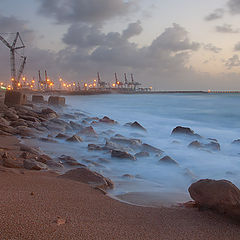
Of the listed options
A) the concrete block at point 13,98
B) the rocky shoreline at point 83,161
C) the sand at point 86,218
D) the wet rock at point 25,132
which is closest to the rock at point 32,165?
the rocky shoreline at point 83,161

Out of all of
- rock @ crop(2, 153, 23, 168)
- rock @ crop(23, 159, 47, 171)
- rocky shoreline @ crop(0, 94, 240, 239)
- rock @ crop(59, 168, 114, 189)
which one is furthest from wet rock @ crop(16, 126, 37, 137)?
rock @ crop(59, 168, 114, 189)

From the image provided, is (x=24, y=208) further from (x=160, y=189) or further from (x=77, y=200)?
(x=160, y=189)

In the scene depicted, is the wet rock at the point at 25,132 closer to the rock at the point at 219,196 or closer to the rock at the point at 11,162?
the rock at the point at 11,162

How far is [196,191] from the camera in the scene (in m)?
2.37

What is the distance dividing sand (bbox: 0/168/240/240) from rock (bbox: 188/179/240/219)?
2.7 inches

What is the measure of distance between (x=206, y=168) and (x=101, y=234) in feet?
13.2

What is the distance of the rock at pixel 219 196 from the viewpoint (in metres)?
2.11

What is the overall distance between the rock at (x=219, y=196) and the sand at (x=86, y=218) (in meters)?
0.07

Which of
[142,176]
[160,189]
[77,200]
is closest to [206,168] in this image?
[142,176]

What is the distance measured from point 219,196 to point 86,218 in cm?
111

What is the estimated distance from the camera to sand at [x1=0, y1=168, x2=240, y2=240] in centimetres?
156

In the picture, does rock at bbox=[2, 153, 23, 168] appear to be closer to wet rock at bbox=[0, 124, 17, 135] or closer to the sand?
the sand

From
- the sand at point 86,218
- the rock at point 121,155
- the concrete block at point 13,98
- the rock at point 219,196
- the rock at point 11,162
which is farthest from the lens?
the concrete block at point 13,98

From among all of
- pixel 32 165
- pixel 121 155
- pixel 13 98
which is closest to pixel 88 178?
pixel 32 165
